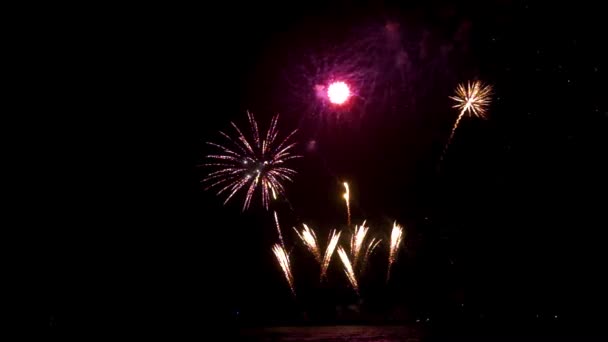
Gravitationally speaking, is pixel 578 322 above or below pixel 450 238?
below

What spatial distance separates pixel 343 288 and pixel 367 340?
1091 centimetres

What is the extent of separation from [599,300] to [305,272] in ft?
51.8

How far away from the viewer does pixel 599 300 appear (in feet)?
60.7

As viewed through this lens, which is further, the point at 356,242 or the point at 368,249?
the point at 368,249

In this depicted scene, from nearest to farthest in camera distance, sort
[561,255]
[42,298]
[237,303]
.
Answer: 1. [561,255]
2. [42,298]
3. [237,303]

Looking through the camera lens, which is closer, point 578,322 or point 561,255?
point 578,322

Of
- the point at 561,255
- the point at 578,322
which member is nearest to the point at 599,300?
the point at 578,322

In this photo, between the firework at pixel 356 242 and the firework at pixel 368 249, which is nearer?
the firework at pixel 356 242

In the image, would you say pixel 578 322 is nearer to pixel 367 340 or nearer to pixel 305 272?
pixel 367 340

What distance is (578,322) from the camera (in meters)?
17.5

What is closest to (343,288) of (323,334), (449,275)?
(449,275)

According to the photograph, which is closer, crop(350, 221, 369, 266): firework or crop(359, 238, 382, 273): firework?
crop(350, 221, 369, 266): firework

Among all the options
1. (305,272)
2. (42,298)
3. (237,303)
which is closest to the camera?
(42,298)

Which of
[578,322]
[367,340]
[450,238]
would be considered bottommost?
[367,340]
